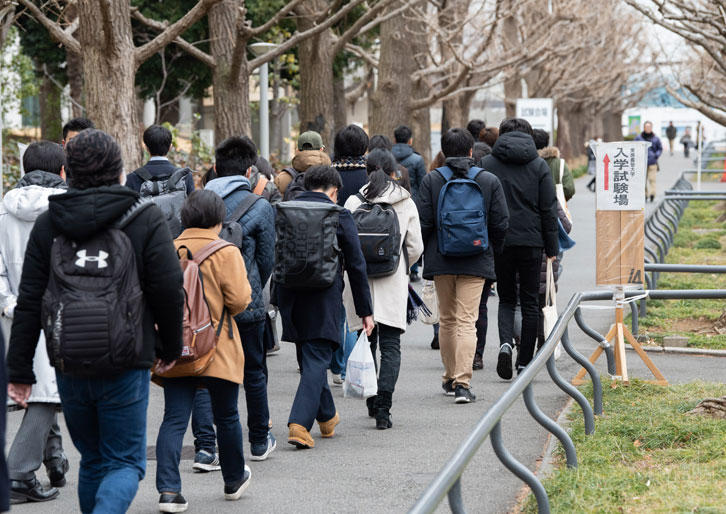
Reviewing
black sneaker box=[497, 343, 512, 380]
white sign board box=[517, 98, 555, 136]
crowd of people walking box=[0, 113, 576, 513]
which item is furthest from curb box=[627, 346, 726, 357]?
white sign board box=[517, 98, 555, 136]

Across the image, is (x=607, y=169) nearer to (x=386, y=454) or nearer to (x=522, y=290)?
(x=522, y=290)

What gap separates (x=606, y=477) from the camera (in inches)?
217

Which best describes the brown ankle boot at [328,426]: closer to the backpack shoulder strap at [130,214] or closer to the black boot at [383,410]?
the black boot at [383,410]

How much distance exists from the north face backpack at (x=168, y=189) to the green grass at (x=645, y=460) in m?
2.79

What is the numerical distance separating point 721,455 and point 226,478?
99.9 inches

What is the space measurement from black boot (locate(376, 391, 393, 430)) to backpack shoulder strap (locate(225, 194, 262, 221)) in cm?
168

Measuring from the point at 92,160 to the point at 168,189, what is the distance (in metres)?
3.20

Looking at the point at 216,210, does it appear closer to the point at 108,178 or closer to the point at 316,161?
the point at 108,178

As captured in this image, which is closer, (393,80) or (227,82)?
(227,82)

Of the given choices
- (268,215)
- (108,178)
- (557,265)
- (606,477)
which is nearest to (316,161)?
(268,215)

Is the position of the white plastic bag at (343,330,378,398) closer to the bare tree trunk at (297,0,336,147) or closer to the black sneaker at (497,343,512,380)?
the black sneaker at (497,343,512,380)

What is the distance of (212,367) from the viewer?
209 inches

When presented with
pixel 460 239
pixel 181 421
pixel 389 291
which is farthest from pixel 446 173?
pixel 181 421

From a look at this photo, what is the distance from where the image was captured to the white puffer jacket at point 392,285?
281 inches
